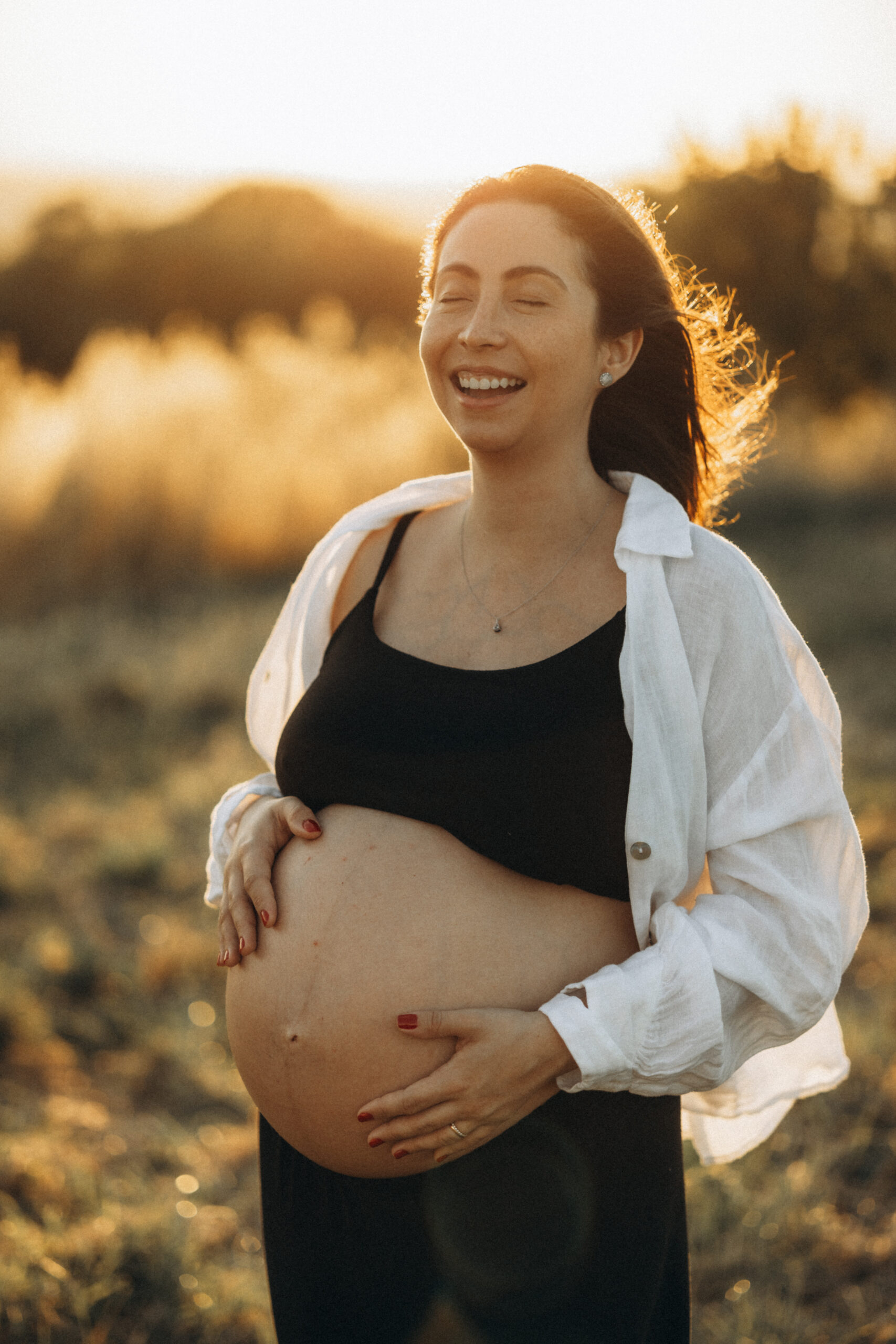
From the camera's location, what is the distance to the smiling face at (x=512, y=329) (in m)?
1.68

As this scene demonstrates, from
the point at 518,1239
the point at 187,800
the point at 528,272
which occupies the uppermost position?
the point at 528,272

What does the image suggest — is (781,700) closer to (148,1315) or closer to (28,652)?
(148,1315)

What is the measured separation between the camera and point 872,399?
12672 millimetres

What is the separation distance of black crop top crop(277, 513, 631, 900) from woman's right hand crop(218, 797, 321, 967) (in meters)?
0.12

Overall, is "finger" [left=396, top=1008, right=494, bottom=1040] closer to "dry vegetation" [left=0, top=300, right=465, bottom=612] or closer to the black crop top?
the black crop top

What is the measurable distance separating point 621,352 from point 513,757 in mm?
733

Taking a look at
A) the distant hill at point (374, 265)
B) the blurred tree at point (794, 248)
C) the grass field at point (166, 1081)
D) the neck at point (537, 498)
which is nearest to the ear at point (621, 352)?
the neck at point (537, 498)

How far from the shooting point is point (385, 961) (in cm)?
162

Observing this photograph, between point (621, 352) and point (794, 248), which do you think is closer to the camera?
point (621, 352)

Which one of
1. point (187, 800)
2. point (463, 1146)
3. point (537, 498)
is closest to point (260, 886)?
point (463, 1146)

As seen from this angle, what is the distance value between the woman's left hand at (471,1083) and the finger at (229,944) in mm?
342

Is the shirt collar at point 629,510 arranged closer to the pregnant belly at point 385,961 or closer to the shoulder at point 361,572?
the shoulder at point 361,572

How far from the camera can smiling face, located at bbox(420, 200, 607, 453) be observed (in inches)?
66.3

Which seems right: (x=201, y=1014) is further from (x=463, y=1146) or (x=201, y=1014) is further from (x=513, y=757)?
(x=513, y=757)
